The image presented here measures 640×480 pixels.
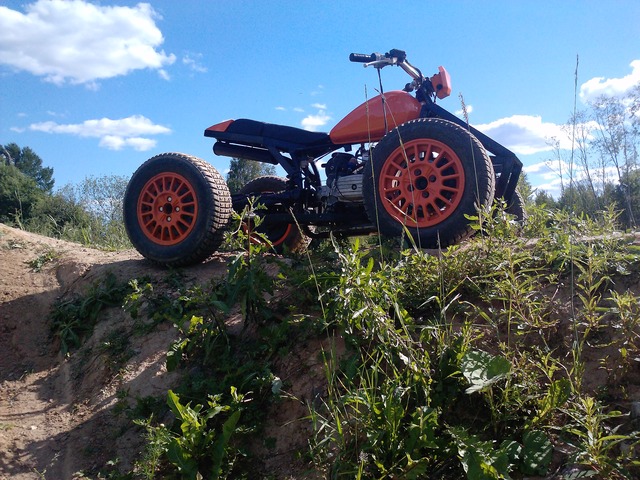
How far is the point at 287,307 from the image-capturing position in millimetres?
3090

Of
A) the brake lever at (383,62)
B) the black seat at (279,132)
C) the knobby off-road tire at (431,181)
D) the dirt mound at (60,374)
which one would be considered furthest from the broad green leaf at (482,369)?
the black seat at (279,132)

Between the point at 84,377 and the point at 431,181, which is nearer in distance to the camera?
the point at 84,377

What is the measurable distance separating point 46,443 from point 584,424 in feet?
8.61

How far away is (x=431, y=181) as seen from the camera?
3.72 meters

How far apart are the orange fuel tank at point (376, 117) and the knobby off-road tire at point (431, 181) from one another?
641 millimetres

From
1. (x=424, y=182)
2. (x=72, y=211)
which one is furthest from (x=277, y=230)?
(x=72, y=211)

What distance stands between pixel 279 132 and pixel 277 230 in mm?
987

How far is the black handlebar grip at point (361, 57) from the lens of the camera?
4.54 meters

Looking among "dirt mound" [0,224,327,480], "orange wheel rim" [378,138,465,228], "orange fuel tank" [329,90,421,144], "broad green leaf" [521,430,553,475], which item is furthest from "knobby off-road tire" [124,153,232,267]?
"broad green leaf" [521,430,553,475]

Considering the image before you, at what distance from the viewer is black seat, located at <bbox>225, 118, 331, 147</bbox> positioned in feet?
16.3

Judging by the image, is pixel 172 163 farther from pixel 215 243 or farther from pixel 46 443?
pixel 46 443

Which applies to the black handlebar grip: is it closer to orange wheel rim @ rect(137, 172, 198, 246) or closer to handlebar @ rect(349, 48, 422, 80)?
handlebar @ rect(349, 48, 422, 80)

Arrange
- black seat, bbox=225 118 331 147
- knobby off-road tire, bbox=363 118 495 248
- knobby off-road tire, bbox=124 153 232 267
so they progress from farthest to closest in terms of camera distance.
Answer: black seat, bbox=225 118 331 147 < knobby off-road tire, bbox=124 153 232 267 < knobby off-road tire, bbox=363 118 495 248

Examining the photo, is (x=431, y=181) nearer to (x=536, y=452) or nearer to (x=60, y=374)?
(x=536, y=452)
